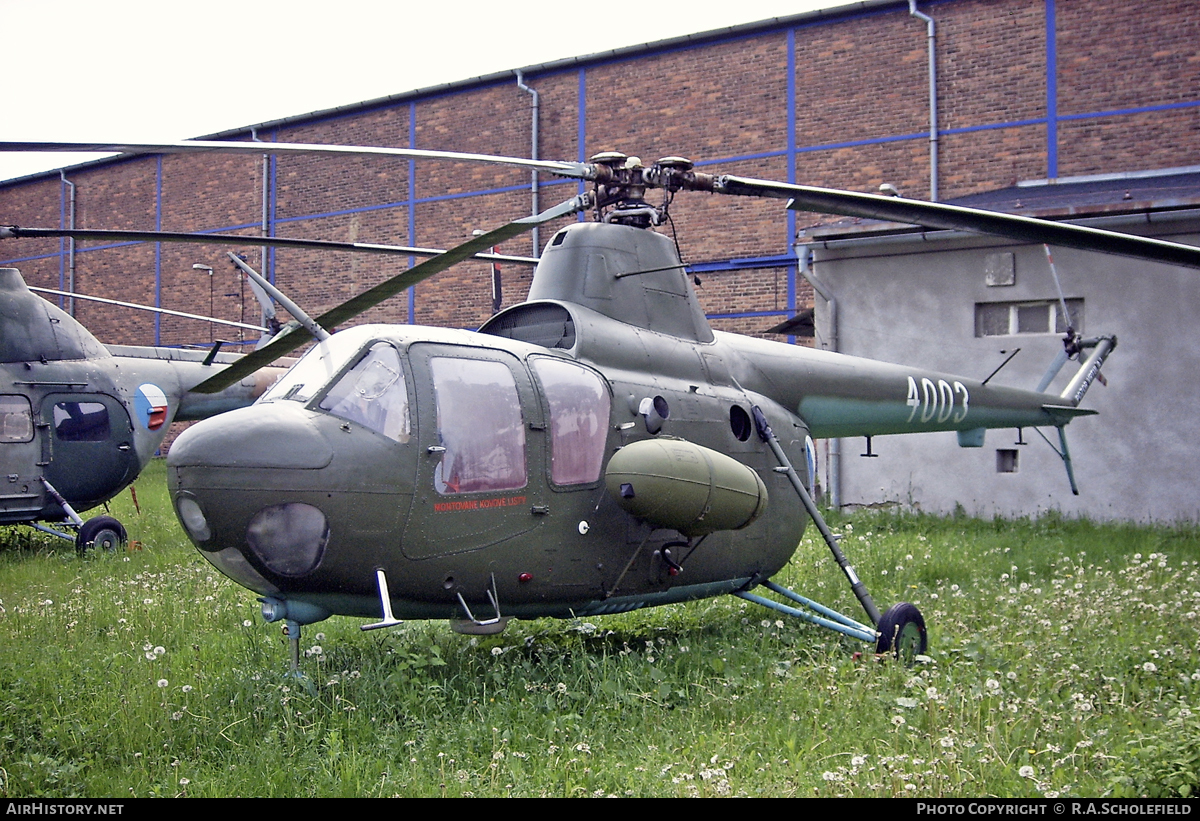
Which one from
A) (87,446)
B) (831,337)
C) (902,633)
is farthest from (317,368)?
(831,337)

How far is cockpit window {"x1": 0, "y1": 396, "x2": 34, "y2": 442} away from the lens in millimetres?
10797

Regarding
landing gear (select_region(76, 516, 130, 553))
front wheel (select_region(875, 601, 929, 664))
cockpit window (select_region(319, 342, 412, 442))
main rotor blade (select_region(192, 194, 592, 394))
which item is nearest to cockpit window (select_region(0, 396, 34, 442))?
landing gear (select_region(76, 516, 130, 553))

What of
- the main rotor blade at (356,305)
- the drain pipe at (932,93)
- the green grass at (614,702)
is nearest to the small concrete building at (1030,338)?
the drain pipe at (932,93)

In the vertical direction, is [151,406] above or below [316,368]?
below

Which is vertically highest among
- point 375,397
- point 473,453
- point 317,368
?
point 317,368

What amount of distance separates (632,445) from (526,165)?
5.43 ft

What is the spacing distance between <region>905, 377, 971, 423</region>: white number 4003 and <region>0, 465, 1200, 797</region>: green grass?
4.83 ft

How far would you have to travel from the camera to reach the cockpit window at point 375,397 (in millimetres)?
4980

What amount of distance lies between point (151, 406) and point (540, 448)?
8.20m

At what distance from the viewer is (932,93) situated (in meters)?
18.1

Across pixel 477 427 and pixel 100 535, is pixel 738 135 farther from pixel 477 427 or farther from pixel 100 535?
pixel 477 427

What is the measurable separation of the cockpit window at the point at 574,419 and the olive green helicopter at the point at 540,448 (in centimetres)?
1

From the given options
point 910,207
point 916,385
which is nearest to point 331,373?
point 910,207
